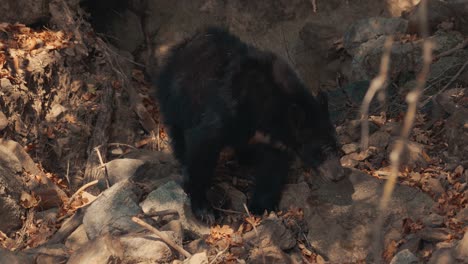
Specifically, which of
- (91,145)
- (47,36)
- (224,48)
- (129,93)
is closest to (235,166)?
(224,48)

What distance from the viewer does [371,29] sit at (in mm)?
8797

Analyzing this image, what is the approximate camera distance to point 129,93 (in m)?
7.96

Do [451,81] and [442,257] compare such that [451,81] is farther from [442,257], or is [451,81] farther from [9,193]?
[9,193]

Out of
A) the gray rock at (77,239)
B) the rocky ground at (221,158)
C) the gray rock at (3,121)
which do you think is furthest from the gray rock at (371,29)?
the gray rock at (77,239)

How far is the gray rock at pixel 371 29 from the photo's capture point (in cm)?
873

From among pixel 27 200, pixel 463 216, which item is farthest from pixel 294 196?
pixel 27 200

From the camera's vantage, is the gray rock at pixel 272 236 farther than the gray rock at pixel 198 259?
Yes

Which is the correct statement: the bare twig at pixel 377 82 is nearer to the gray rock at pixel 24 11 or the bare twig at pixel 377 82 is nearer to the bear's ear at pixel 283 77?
the bear's ear at pixel 283 77

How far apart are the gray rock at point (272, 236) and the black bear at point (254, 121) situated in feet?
1.49

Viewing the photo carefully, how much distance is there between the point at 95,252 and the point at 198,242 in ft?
2.90

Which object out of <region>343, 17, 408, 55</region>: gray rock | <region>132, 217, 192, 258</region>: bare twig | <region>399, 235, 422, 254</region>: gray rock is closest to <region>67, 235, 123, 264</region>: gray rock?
<region>132, 217, 192, 258</region>: bare twig

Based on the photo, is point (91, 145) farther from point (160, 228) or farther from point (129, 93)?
point (160, 228)

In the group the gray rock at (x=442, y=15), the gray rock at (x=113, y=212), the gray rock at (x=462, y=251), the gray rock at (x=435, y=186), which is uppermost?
the gray rock at (x=442, y=15)

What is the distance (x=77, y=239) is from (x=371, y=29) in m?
5.37
